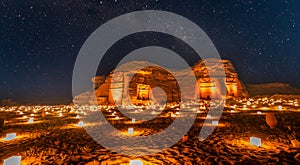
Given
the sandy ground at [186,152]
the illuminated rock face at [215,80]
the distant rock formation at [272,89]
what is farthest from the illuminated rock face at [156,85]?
the sandy ground at [186,152]

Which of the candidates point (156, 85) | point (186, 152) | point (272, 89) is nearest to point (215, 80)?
point (156, 85)

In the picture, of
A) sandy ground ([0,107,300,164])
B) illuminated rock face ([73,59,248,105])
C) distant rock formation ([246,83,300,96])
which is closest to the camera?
sandy ground ([0,107,300,164])

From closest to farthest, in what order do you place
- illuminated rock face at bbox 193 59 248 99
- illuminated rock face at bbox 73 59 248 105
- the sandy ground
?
the sandy ground, illuminated rock face at bbox 73 59 248 105, illuminated rock face at bbox 193 59 248 99

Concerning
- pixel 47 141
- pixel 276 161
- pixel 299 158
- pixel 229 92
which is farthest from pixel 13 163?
pixel 229 92

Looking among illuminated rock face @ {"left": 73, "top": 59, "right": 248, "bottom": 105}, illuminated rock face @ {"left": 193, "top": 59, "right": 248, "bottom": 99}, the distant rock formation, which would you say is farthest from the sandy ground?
the distant rock formation

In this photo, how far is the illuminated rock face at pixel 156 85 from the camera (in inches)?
1209

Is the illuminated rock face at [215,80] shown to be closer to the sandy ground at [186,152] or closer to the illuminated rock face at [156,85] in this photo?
the illuminated rock face at [156,85]

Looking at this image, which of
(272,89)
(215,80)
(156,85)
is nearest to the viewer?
(215,80)

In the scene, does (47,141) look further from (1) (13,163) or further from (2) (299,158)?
(2) (299,158)

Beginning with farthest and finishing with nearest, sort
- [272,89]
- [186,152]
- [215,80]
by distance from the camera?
1. [272,89]
2. [215,80]
3. [186,152]

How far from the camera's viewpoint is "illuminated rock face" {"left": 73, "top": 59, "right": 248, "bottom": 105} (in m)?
30.7

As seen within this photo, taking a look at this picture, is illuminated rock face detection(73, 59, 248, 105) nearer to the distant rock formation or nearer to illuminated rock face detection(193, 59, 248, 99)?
illuminated rock face detection(193, 59, 248, 99)

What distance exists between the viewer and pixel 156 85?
32.7 m

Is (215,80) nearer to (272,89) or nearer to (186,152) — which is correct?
(186,152)
